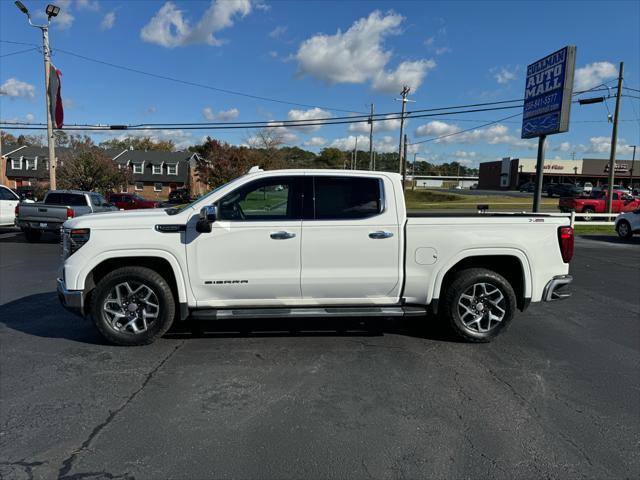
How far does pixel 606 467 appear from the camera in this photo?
113 inches

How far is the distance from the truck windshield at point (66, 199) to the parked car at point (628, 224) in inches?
823

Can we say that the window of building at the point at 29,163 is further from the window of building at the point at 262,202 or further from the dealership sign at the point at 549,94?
the window of building at the point at 262,202

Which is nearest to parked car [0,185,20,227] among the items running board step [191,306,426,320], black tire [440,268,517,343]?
running board step [191,306,426,320]

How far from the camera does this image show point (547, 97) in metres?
16.9

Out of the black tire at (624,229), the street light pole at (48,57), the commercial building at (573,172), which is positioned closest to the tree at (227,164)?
the street light pole at (48,57)

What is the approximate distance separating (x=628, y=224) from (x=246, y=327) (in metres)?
18.8

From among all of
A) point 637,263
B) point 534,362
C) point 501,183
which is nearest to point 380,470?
point 534,362

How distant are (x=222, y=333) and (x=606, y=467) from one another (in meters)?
3.90

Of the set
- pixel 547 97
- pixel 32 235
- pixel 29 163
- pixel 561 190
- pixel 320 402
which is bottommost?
pixel 32 235

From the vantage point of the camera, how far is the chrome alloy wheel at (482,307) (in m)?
5.08

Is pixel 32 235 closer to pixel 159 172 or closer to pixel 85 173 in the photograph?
pixel 85 173

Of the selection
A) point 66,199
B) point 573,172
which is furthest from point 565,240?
point 573,172

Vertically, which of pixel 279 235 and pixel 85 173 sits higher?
pixel 85 173

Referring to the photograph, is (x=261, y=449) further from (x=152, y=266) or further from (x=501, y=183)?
(x=501, y=183)
